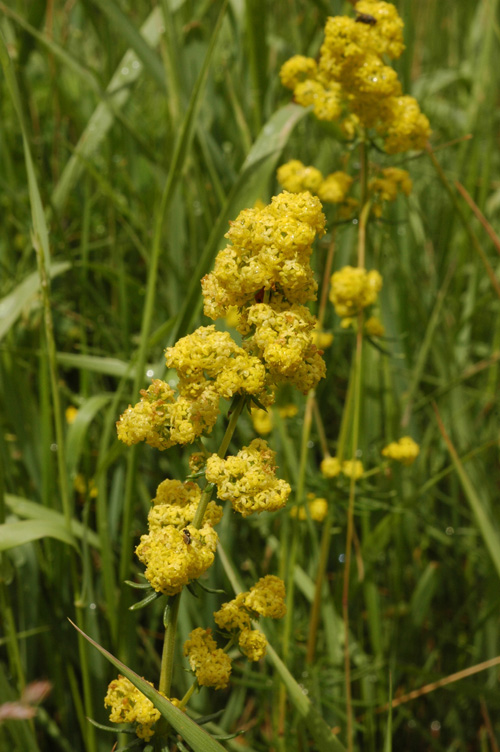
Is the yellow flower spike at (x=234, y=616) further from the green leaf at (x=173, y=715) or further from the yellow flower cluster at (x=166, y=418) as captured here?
the yellow flower cluster at (x=166, y=418)

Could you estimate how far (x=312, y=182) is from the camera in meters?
1.84

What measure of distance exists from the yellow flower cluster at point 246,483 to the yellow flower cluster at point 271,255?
190 mm

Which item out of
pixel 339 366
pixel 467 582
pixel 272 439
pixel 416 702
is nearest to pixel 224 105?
pixel 339 366

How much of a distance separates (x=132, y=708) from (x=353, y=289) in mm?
1072

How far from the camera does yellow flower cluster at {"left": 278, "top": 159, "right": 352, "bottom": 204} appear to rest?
1826mm

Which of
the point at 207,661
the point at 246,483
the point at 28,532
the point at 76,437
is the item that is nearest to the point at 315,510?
the point at 76,437

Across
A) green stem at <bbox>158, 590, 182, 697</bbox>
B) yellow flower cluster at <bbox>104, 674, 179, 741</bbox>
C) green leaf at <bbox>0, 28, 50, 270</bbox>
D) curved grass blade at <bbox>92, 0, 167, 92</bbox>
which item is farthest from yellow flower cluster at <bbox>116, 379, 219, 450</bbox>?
curved grass blade at <bbox>92, 0, 167, 92</bbox>

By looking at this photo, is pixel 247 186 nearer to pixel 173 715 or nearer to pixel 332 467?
pixel 332 467

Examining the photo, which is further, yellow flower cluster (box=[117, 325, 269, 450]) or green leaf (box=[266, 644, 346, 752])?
green leaf (box=[266, 644, 346, 752])

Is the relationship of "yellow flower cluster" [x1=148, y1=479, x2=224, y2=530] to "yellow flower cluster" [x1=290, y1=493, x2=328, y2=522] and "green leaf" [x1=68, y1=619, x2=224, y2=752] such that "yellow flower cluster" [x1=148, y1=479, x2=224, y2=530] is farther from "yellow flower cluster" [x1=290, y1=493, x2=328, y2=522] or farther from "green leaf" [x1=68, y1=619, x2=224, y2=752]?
"yellow flower cluster" [x1=290, y1=493, x2=328, y2=522]

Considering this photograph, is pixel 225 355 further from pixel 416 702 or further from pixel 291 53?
pixel 291 53

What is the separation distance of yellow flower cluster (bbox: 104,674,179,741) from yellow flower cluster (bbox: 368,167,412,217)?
1251mm

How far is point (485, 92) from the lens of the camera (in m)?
3.20

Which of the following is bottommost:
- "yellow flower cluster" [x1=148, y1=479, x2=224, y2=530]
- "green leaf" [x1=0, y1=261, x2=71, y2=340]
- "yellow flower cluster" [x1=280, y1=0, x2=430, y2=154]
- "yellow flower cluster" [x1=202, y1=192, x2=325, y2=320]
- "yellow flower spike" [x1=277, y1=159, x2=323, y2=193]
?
"yellow flower cluster" [x1=148, y1=479, x2=224, y2=530]
